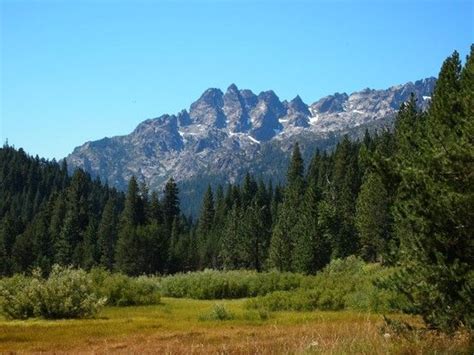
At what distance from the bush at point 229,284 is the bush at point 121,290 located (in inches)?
298

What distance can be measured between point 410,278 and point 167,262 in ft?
325

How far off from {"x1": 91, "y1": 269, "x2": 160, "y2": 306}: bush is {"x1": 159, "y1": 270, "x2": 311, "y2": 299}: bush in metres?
7.57

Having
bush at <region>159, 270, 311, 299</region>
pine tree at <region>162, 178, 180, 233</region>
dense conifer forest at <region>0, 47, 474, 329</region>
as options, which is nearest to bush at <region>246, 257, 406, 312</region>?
dense conifer forest at <region>0, 47, 474, 329</region>

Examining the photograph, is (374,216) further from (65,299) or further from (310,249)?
(65,299)

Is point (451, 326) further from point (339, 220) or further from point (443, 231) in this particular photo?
point (339, 220)

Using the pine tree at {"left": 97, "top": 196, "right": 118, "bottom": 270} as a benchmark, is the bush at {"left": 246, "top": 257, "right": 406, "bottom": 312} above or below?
below

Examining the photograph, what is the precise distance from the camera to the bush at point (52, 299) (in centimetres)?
3869

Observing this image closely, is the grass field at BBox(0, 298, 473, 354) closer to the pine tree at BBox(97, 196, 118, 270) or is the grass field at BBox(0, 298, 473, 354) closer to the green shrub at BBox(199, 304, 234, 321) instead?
the green shrub at BBox(199, 304, 234, 321)

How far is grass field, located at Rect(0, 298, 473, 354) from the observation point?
35.6 feet

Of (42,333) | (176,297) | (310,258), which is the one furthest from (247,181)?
(42,333)

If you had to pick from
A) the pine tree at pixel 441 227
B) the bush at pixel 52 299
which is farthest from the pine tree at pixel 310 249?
the pine tree at pixel 441 227

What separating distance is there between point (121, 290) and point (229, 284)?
12644mm

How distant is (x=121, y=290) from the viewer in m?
51.3

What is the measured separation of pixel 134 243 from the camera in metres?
103
